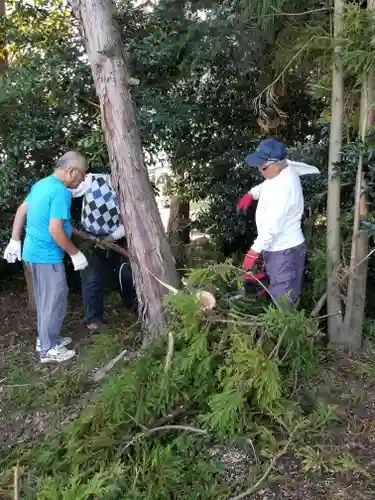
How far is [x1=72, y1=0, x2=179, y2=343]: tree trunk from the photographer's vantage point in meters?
3.83

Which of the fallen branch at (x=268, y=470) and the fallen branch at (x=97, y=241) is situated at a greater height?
the fallen branch at (x=97, y=241)

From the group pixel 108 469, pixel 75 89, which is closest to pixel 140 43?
pixel 75 89

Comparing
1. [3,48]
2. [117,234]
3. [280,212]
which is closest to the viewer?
[280,212]

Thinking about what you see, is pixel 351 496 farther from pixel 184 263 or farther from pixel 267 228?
pixel 184 263

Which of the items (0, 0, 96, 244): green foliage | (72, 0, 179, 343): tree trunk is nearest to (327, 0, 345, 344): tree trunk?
(72, 0, 179, 343): tree trunk

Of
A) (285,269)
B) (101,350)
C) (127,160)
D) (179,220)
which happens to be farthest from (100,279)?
(179,220)

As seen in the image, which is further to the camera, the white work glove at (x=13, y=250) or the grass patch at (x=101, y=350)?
the white work glove at (x=13, y=250)

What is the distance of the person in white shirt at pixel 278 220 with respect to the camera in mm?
3723

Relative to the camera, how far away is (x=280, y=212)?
146 inches

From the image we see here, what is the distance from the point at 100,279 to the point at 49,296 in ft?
2.29

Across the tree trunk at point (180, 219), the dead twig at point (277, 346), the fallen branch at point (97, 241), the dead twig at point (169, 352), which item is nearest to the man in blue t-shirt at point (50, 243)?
the fallen branch at point (97, 241)

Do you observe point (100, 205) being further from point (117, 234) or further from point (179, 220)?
point (179, 220)

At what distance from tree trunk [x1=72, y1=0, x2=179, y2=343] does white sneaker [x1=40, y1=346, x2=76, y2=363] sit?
2.54 ft

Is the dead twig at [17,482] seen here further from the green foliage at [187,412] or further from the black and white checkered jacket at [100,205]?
the black and white checkered jacket at [100,205]
